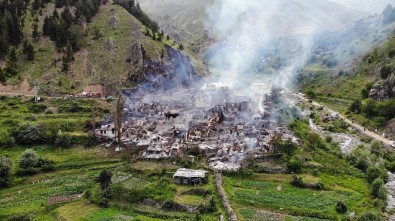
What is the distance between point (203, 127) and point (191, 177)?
1426cm

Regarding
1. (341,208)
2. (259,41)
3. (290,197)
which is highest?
(259,41)

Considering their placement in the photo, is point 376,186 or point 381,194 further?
point 376,186

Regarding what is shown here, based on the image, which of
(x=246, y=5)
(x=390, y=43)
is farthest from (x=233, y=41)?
(x=390, y=43)

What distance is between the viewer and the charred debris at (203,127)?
49781 mm

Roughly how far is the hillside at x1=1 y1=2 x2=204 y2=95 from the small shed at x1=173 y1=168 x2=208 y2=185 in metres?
36.4

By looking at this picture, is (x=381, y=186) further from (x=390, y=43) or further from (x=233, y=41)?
(x=233, y=41)

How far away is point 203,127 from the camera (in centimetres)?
5681

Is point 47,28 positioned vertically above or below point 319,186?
above

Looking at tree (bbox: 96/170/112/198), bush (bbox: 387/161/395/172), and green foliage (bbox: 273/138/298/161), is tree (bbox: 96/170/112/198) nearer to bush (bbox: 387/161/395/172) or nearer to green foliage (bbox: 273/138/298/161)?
green foliage (bbox: 273/138/298/161)

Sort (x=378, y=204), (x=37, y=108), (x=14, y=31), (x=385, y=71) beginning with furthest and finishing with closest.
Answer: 1. (x=385, y=71)
2. (x=14, y=31)
3. (x=37, y=108)
4. (x=378, y=204)

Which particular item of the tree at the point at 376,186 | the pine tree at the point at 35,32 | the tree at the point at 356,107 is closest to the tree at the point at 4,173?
the tree at the point at 376,186

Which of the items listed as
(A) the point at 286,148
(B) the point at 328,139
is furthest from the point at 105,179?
(B) the point at 328,139

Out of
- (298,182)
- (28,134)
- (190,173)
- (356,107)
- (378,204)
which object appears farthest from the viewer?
(356,107)

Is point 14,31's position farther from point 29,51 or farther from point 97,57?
point 97,57
